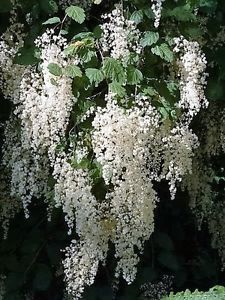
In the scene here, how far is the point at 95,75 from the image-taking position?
263 cm

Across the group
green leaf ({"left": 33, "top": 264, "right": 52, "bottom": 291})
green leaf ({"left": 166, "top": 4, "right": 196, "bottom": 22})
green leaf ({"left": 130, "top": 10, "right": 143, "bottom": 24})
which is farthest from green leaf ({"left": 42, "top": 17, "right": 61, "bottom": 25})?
green leaf ({"left": 33, "top": 264, "right": 52, "bottom": 291})

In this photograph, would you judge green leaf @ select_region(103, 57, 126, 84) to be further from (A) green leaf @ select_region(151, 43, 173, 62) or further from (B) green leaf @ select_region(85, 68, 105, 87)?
(A) green leaf @ select_region(151, 43, 173, 62)

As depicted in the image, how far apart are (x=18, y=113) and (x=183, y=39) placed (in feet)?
2.39

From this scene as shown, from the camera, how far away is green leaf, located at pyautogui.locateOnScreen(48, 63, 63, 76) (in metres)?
2.64

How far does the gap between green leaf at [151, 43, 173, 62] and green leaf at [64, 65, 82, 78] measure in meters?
0.29

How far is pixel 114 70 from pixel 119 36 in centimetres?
14

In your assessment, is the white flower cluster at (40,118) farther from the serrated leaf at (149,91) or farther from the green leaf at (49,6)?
the serrated leaf at (149,91)

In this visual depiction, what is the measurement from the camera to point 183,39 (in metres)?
2.77

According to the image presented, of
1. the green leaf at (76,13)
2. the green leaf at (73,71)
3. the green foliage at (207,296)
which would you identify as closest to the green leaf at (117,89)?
the green leaf at (73,71)

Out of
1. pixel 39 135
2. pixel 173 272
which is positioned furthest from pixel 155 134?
pixel 173 272

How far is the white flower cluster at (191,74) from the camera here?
2738mm

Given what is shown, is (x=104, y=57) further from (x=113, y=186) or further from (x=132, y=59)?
(x=113, y=186)

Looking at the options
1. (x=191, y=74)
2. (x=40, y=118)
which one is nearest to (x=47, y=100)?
(x=40, y=118)

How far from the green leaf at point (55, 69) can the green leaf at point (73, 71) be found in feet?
0.08
